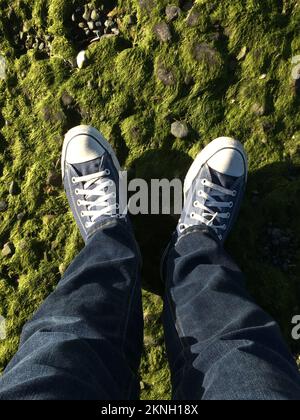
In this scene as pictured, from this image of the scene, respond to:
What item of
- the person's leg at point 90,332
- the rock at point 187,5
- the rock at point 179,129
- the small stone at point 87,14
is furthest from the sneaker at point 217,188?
the small stone at point 87,14

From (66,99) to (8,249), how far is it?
872 mm

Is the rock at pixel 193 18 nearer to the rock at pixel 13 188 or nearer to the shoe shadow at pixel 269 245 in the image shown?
the shoe shadow at pixel 269 245

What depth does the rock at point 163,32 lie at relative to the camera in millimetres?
2422

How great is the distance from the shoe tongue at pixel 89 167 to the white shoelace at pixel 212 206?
54 cm

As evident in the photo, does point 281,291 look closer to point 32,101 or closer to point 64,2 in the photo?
point 32,101

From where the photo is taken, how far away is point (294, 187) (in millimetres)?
2318

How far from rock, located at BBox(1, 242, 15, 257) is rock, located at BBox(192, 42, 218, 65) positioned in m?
1.40

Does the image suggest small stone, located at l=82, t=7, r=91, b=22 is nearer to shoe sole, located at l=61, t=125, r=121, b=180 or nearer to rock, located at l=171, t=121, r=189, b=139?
shoe sole, located at l=61, t=125, r=121, b=180

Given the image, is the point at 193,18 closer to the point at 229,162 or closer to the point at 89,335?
the point at 229,162

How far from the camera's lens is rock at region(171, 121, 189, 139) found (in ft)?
7.86

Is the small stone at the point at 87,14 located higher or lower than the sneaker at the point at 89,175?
higher

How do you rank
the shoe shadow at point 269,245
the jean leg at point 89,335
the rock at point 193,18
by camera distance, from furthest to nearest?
the rock at point 193,18 → the shoe shadow at point 269,245 → the jean leg at point 89,335

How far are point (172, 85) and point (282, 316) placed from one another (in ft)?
4.29

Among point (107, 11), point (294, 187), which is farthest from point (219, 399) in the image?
point (107, 11)
